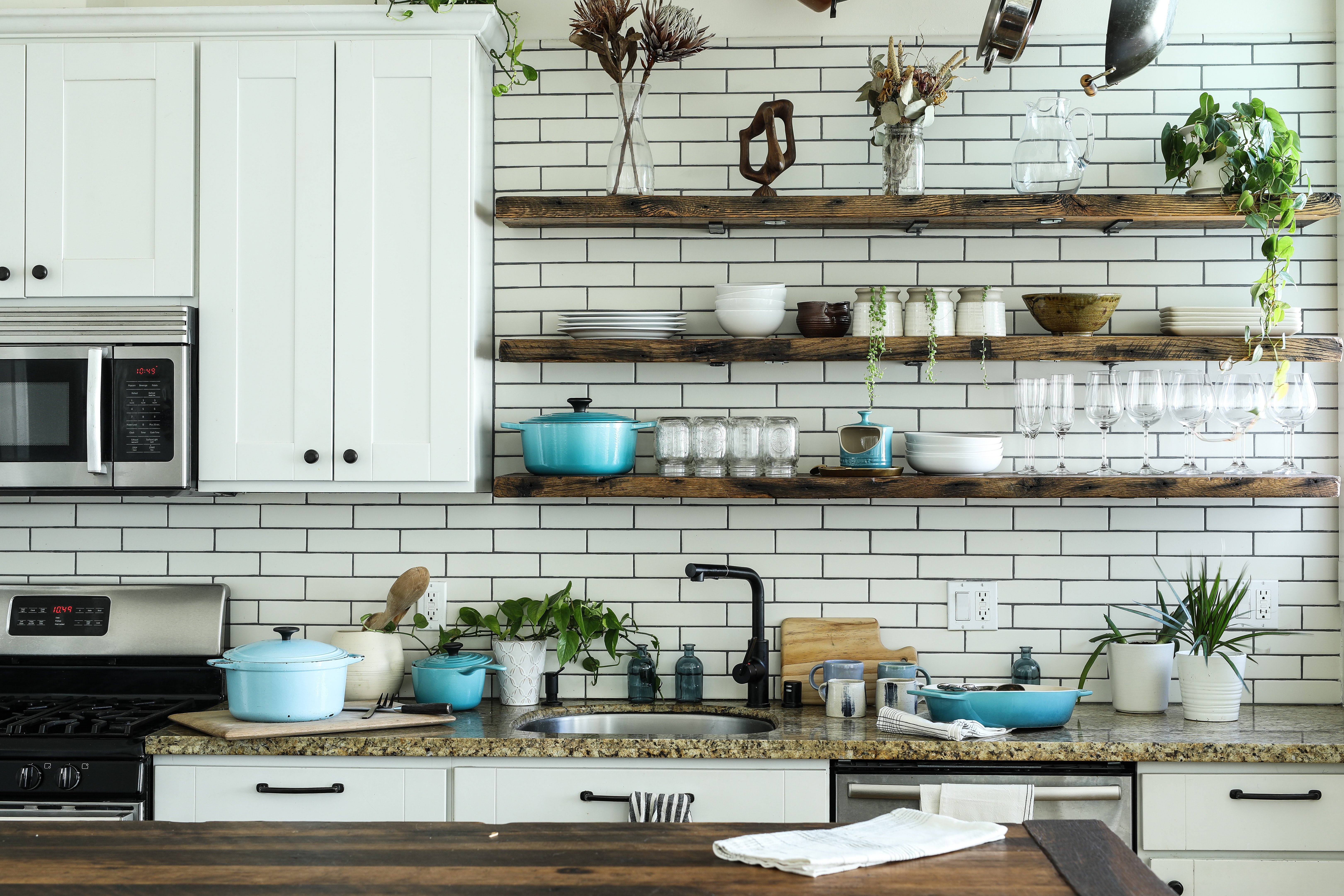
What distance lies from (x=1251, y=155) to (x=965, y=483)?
116cm

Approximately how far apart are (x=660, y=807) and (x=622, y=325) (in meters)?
1.29

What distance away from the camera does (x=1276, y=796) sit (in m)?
2.66

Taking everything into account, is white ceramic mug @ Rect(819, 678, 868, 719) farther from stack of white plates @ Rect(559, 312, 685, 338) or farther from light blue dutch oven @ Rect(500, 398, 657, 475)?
stack of white plates @ Rect(559, 312, 685, 338)

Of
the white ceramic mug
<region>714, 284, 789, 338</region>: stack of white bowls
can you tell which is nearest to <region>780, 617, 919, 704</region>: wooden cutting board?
the white ceramic mug

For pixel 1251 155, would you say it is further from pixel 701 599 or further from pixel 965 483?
pixel 701 599

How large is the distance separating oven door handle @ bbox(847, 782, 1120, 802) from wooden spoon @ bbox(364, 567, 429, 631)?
131 centimetres

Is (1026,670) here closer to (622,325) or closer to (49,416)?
(622,325)

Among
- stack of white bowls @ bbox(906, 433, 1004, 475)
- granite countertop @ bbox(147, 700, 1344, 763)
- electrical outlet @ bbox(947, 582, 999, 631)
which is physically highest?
stack of white bowls @ bbox(906, 433, 1004, 475)

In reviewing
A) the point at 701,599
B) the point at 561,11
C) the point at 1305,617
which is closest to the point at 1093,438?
the point at 1305,617

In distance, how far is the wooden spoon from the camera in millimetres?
3195

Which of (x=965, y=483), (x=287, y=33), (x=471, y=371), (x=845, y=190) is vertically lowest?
(x=965, y=483)

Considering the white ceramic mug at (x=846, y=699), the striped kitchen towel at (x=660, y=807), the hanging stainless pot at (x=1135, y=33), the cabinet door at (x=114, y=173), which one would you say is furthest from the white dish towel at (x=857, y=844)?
the cabinet door at (x=114, y=173)

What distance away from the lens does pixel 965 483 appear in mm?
3008

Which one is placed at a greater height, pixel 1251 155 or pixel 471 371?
pixel 1251 155
